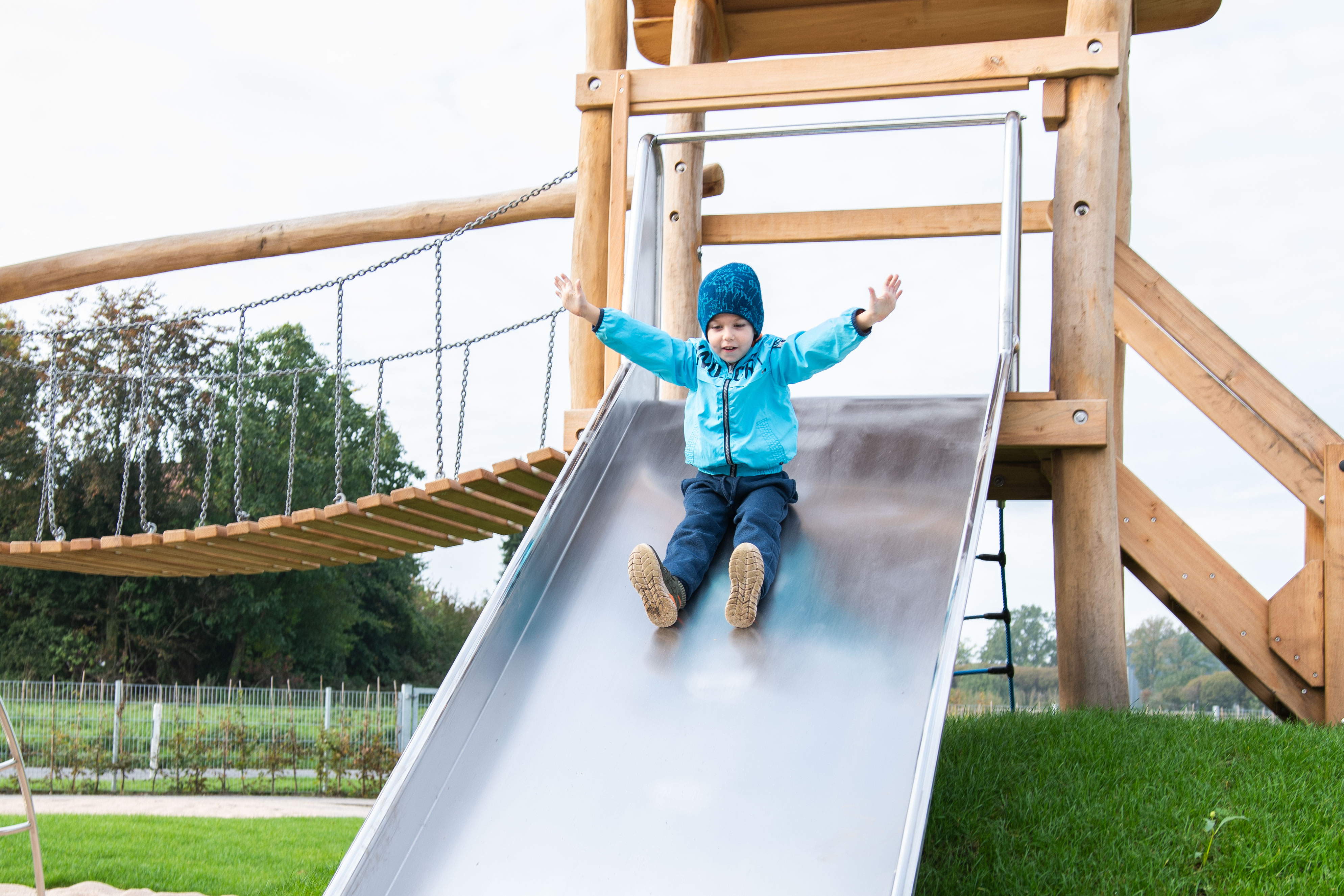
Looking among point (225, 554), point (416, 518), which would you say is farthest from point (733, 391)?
point (225, 554)

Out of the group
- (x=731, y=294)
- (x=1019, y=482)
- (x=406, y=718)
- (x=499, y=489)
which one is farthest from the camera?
(x=406, y=718)

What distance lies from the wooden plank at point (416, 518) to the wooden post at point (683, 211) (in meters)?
1.39

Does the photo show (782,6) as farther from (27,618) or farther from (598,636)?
(27,618)

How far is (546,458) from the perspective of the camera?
4.70 metres

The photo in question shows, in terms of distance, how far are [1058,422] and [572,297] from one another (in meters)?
1.96

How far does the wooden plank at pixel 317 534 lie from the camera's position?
548cm

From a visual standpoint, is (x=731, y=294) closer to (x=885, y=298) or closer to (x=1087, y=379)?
(x=885, y=298)

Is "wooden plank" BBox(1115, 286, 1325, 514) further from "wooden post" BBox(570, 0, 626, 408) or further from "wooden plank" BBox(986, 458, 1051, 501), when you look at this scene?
"wooden post" BBox(570, 0, 626, 408)

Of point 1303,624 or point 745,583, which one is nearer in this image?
point 745,583

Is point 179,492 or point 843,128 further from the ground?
point 843,128

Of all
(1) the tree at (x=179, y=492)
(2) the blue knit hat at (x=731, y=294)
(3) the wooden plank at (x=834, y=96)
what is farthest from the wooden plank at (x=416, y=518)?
(1) the tree at (x=179, y=492)

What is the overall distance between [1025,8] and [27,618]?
80.7 feet

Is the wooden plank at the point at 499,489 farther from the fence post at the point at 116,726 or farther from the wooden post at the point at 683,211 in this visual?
the fence post at the point at 116,726

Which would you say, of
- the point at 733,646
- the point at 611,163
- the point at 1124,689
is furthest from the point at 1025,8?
the point at 733,646
